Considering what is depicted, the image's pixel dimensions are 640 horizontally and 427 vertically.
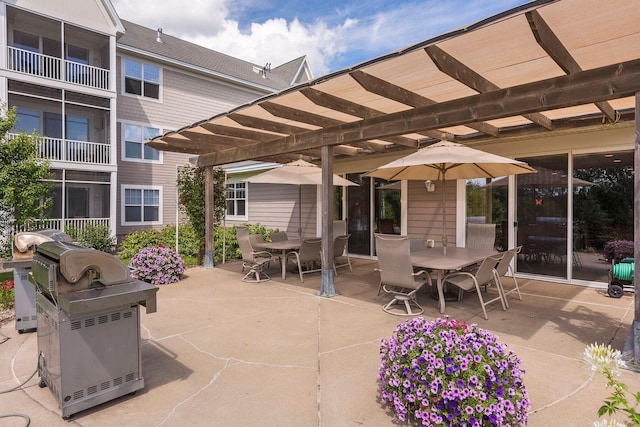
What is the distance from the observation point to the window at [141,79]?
12.7 m

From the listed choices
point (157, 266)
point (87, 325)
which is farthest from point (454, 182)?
point (87, 325)

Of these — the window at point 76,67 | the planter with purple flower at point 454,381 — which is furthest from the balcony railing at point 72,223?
the planter with purple flower at point 454,381

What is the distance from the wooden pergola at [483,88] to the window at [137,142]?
7.23 metres

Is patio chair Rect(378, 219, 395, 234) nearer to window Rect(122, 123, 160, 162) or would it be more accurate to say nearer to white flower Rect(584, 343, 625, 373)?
white flower Rect(584, 343, 625, 373)

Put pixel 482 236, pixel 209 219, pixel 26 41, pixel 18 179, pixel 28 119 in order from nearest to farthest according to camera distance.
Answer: pixel 482 236 < pixel 18 179 < pixel 209 219 < pixel 28 119 < pixel 26 41

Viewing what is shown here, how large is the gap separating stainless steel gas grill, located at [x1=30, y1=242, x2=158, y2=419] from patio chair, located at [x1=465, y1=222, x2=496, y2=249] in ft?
17.3

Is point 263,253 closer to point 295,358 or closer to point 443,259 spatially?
point 443,259

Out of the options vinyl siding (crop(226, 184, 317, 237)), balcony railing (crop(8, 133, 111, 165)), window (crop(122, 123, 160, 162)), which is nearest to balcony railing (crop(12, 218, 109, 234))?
balcony railing (crop(8, 133, 111, 165))

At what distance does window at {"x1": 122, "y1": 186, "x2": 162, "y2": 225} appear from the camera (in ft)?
41.2

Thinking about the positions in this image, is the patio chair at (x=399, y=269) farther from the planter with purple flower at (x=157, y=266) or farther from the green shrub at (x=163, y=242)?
the green shrub at (x=163, y=242)

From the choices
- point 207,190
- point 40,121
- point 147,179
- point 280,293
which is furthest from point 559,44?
point 40,121

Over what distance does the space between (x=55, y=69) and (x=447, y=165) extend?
12.1 meters

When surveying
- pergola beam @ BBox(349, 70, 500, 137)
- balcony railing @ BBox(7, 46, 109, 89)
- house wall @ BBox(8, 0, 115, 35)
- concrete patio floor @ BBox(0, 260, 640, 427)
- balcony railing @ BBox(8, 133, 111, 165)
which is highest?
house wall @ BBox(8, 0, 115, 35)

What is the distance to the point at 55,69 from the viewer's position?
1114cm
